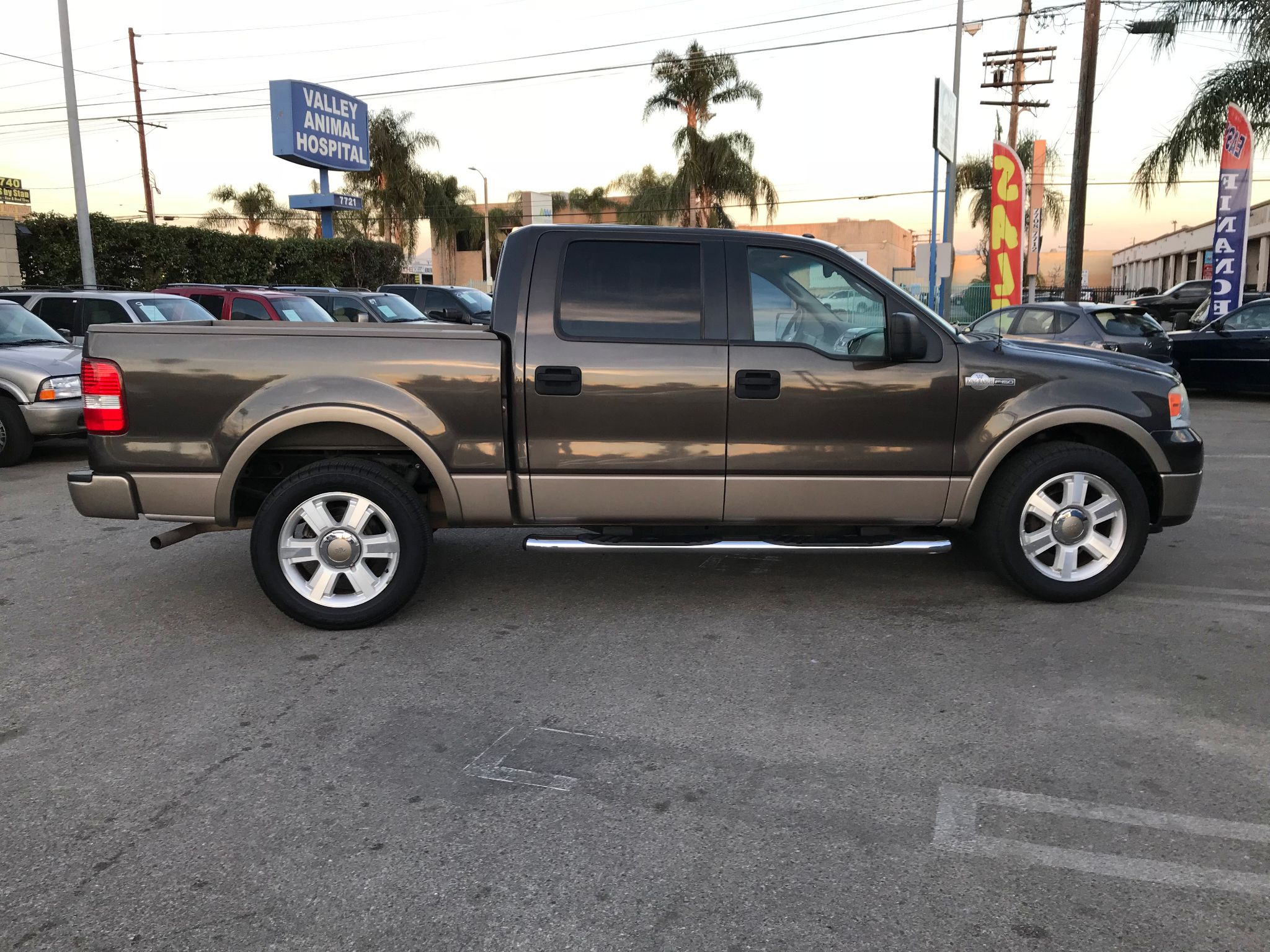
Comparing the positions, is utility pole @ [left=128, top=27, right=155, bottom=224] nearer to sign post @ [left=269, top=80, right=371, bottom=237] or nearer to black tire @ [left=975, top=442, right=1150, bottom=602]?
sign post @ [left=269, top=80, right=371, bottom=237]

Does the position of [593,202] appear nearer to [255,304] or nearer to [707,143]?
[707,143]

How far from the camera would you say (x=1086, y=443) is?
5324 mm

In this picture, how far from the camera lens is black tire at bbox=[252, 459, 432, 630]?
15.5ft

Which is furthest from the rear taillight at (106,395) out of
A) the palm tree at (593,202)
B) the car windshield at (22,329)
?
the palm tree at (593,202)

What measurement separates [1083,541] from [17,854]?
488cm

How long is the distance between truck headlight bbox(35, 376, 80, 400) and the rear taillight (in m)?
6.00

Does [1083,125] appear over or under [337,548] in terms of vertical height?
over

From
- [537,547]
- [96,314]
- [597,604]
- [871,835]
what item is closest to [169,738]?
[537,547]

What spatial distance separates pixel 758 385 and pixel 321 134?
27425mm

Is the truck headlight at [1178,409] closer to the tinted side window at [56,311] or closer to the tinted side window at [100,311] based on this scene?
the tinted side window at [100,311]

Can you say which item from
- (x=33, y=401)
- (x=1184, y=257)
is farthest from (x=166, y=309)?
(x=1184, y=257)

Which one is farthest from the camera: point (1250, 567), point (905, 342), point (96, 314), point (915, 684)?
point (96, 314)

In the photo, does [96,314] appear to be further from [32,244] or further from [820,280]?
[32,244]

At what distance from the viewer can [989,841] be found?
116 inches
